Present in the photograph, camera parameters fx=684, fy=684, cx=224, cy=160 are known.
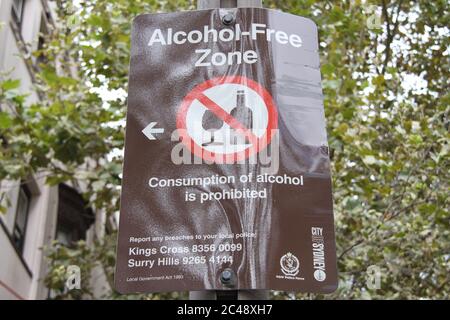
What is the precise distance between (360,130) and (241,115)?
630 centimetres

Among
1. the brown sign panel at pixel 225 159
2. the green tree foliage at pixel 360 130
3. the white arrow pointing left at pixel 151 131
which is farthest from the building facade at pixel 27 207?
the white arrow pointing left at pixel 151 131

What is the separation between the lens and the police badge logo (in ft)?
9.62

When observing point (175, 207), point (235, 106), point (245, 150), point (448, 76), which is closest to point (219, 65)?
point (235, 106)

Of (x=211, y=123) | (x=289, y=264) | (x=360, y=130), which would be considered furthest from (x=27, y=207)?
(x=289, y=264)

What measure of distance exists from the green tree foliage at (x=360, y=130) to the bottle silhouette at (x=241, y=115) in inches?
222

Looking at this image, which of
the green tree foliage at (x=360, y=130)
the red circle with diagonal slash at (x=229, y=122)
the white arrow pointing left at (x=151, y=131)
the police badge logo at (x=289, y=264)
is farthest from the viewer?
the green tree foliage at (x=360, y=130)

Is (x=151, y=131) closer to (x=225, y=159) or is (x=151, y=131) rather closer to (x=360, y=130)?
(x=225, y=159)

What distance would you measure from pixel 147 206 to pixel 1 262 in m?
9.64

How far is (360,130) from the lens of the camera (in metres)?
9.37

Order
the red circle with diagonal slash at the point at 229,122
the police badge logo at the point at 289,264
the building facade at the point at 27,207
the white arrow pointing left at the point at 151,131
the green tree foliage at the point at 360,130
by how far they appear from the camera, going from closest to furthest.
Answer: the police badge logo at the point at 289,264
the red circle with diagonal slash at the point at 229,122
the white arrow pointing left at the point at 151,131
the green tree foliage at the point at 360,130
the building facade at the point at 27,207

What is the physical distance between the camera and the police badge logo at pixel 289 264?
115 inches

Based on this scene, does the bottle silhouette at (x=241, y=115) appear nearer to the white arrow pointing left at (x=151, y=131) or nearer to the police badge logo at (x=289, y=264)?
the white arrow pointing left at (x=151, y=131)

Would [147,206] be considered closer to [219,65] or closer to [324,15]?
[219,65]

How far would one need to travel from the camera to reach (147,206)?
124 inches
